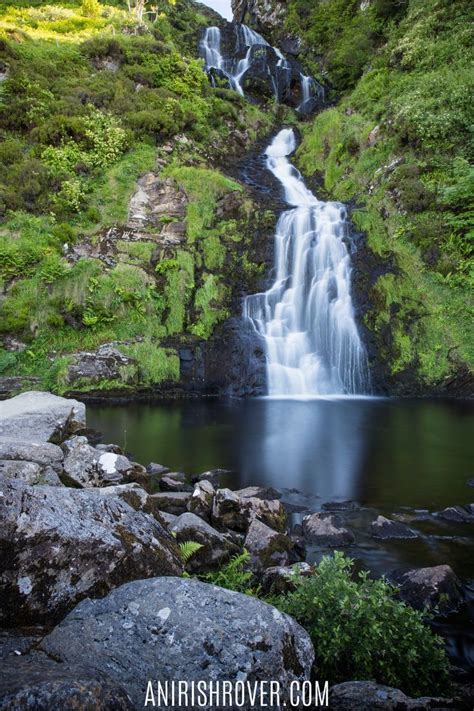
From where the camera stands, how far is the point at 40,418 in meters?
7.70

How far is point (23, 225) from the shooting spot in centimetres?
1844

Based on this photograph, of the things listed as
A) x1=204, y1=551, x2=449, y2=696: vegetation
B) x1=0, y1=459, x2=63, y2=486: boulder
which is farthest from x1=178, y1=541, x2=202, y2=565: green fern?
x1=0, y1=459, x2=63, y2=486: boulder

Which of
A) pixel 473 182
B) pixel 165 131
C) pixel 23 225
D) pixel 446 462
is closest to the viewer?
pixel 446 462

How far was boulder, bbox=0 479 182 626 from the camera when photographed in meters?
2.67

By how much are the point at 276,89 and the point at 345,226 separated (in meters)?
19.4

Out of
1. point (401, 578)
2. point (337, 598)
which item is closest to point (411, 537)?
point (401, 578)

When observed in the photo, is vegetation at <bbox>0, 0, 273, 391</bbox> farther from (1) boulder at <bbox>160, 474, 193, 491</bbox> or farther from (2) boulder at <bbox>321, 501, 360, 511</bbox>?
(2) boulder at <bbox>321, 501, 360, 511</bbox>

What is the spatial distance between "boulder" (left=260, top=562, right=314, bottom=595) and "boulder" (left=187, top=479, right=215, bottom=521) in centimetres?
153

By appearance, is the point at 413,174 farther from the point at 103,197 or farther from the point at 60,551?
the point at 60,551

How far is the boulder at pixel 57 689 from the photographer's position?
5.63 feet

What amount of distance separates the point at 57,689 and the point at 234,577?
2649 mm

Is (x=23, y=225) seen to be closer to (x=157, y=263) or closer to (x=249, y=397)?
(x=157, y=263)

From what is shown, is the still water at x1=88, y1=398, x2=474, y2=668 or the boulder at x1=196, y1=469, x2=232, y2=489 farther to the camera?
the boulder at x1=196, y1=469, x2=232, y2=489

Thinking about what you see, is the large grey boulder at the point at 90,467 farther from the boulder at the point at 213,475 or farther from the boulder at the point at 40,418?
the boulder at the point at 213,475
